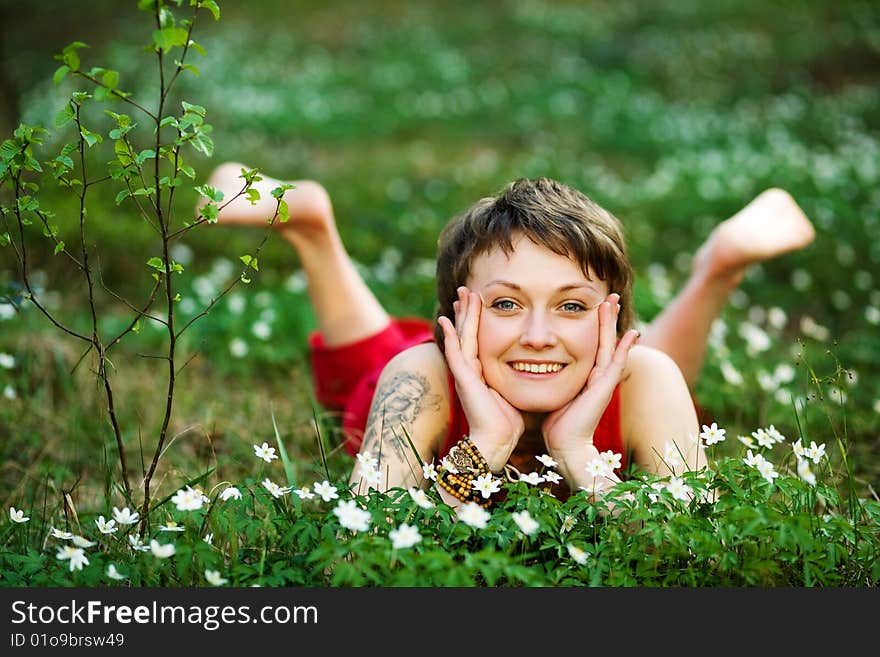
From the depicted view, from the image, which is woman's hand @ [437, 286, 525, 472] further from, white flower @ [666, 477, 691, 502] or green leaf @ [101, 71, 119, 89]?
green leaf @ [101, 71, 119, 89]

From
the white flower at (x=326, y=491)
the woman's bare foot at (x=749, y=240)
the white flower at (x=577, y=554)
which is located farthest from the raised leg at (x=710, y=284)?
the white flower at (x=326, y=491)

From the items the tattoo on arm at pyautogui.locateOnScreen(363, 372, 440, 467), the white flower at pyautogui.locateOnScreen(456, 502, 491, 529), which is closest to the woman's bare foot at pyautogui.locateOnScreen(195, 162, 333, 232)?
the tattoo on arm at pyautogui.locateOnScreen(363, 372, 440, 467)

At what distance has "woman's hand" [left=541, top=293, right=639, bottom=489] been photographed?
2520 mm

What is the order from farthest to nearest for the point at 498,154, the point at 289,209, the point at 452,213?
the point at 498,154, the point at 452,213, the point at 289,209

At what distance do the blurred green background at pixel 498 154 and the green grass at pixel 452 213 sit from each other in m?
0.03

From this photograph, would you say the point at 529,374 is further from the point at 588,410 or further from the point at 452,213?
the point at 452,213

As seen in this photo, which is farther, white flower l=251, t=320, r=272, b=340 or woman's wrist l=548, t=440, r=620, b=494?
white flower l=251, t=320, r=272, b=340

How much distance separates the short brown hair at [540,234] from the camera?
2.63 m

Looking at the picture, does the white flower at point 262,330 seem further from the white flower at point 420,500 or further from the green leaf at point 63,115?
the white flower at point 420,500

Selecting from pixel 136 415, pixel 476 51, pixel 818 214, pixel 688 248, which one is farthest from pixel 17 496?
pixel 476 51

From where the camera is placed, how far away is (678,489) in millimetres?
2107

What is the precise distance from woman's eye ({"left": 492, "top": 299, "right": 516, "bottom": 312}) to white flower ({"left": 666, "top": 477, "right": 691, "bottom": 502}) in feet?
2.39

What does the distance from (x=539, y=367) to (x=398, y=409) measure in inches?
18.9

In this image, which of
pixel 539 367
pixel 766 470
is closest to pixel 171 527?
pixel 539 367
